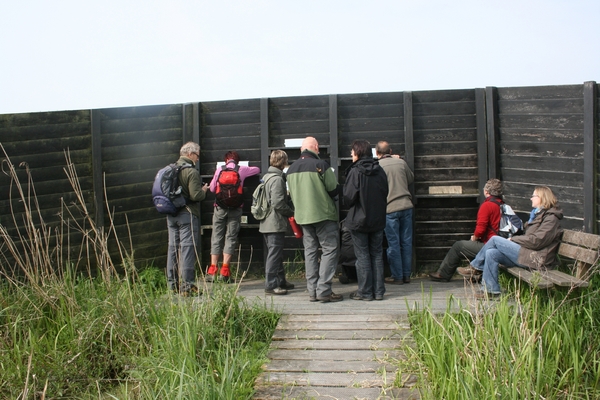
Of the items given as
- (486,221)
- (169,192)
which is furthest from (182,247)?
(486,221)

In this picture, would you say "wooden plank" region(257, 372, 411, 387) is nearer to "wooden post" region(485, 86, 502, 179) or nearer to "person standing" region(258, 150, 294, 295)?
"person standing" region(258, 150, 294, 295)

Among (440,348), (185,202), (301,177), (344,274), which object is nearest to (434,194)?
(344,274)

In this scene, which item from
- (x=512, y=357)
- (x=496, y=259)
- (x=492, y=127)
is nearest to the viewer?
(x=512, y=357)

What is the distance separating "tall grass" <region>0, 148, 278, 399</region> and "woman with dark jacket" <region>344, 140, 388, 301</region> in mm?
1216

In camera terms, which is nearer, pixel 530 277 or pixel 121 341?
pixel 121 341

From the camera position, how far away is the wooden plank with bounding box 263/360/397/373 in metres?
5.15

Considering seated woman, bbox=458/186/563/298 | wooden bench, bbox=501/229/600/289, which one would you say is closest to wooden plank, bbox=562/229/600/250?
wooden bench, bbox=501/229/600/289

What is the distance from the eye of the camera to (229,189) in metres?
8.34

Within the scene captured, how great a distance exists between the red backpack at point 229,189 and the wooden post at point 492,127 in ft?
11.4

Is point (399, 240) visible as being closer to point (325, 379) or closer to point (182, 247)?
point (182, 247)

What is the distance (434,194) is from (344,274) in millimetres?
1761

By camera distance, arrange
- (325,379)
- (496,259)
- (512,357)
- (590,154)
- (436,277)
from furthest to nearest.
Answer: (436,277) < (590,154) < (496,259) < (325,379) < (512,357)

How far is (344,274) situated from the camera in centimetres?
841

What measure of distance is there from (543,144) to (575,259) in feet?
8.09
